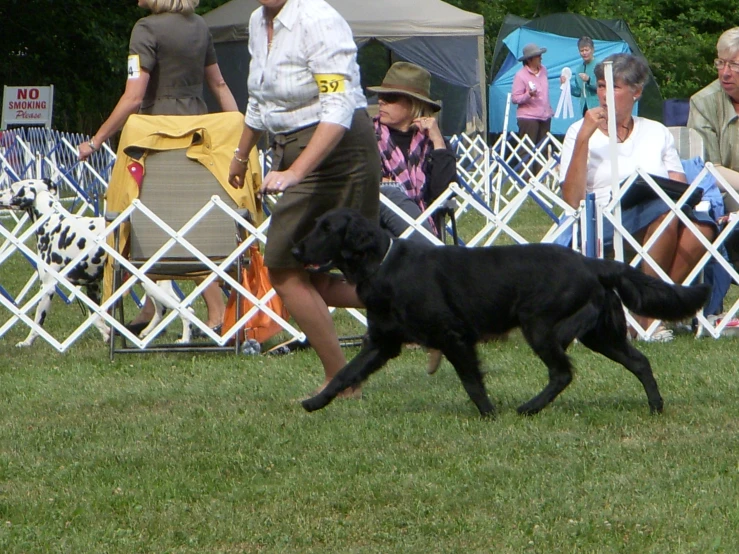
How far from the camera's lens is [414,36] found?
14656mm

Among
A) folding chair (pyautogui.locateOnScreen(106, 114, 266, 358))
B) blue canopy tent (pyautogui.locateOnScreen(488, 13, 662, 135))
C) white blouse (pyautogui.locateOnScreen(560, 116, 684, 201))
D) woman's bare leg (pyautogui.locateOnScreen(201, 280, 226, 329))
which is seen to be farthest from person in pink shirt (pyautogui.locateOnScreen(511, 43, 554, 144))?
folding chair (pyautogui.locateOnScreen(106, 114, 266, 358))

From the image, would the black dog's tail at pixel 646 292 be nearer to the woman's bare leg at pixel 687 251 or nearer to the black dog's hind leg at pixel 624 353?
the black dog's hind leg at pixel 624 353

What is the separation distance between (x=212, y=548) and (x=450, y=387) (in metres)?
1.99

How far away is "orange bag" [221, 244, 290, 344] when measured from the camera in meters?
5.81

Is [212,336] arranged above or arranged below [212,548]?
below

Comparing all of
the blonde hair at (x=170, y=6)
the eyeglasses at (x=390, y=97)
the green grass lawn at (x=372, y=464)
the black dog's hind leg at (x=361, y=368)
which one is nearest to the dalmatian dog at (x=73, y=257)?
the green grass lawn at (x=372, y=464)

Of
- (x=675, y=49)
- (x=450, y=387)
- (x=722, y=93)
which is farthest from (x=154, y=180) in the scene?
(x=675, y=49)

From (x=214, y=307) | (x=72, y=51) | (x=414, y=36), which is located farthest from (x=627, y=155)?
(x=72, y=51)

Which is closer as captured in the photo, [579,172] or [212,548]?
[212,548]

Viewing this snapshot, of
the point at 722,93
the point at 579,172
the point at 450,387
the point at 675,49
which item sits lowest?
the point at 675,49

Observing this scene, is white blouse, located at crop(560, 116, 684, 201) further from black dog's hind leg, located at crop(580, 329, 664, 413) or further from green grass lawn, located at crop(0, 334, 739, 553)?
black dog's hind leg, located at crop(580, 329, 664, 413)

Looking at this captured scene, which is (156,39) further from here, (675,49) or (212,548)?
(675,49)

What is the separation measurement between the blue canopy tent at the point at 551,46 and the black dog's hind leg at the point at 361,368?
43.9 feet

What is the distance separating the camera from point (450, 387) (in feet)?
15.3
